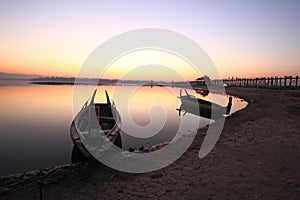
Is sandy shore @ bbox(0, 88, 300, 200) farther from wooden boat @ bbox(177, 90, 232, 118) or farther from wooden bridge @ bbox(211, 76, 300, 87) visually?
wooden bridge @ bbox(211, 76, 300, 87)

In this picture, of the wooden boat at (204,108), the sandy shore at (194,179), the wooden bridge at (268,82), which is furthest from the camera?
the wooden bridge at (268,82)

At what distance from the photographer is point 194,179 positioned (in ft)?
20.0

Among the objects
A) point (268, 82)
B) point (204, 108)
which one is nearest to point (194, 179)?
point (204, 108)

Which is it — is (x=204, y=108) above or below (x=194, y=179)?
above

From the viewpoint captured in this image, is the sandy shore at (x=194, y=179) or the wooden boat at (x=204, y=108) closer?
the sandy shore at (x=194, y=179)

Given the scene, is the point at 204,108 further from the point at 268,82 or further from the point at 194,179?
the point at 268,82

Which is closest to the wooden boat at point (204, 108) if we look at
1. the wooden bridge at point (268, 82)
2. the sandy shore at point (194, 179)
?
the sandy shore at point (194, 179)

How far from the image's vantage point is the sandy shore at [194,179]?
5.28 meters

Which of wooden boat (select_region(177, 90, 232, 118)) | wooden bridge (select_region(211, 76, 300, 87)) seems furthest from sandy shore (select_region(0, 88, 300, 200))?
wooden bridge (select_region(211, 76, 300, 87))

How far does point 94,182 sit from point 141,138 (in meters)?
7.46

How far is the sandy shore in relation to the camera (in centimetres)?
528

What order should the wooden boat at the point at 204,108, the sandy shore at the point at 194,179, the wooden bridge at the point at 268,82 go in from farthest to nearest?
the wooden bridge at the point at 268,82
the wooden boat at the point at 204,108
the sandy shore at the point at 194,179

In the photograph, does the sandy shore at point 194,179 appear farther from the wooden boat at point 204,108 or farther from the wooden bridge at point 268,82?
the wooden bridge at point 268,82

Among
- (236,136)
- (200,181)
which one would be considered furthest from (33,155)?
(236,136)
